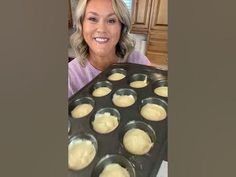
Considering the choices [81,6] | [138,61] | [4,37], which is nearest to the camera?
[4,37]

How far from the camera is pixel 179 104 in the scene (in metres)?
0.40

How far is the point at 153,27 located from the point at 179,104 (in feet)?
0.47

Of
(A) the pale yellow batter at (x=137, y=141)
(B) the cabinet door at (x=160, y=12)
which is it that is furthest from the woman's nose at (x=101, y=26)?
(A) the pale yellow batter at (x=137, y=141)

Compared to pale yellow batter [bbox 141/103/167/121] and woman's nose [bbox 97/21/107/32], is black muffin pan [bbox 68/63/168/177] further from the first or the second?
woman's nose [bbox 97/21/107/32]

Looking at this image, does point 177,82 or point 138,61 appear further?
point 138,61

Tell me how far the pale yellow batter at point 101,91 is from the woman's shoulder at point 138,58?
0.09 meters

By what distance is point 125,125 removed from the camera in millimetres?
530

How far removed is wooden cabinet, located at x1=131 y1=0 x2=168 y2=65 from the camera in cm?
42

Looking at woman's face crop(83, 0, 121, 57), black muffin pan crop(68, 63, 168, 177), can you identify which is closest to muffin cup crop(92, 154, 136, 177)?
black muffin pan crop(68, 63, 168, 177)

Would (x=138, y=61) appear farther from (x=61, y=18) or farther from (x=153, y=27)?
(x=61, y=18)

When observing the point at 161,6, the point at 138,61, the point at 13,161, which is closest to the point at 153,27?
the point at 161,6

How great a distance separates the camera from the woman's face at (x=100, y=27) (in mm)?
480

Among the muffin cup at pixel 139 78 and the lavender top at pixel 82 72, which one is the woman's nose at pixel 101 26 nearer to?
the lavender top at pixel 82 72

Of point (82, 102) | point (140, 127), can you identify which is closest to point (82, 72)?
point (82, 102)
